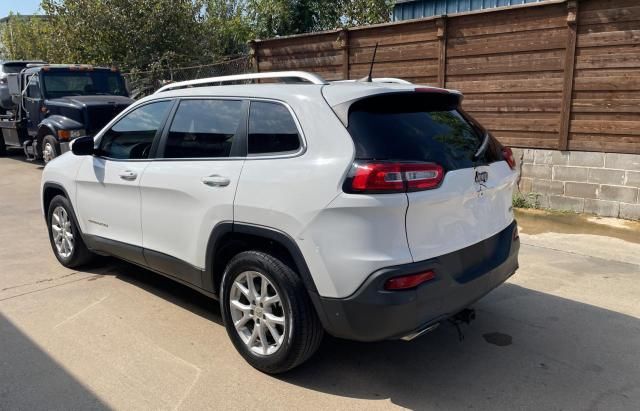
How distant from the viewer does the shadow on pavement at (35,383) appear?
3.07m

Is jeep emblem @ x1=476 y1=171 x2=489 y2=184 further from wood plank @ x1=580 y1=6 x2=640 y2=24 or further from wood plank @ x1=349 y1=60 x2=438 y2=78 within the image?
wood plank @ x1=349 y1=60 x2=438 y2=78

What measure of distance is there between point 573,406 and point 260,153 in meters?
2.29

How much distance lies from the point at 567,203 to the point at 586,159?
25.8 inches

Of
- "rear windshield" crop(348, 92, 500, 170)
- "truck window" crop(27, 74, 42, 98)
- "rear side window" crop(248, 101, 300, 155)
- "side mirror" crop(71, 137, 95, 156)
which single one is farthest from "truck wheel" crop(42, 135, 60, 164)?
"rear windshield" crop(348, 92, 500, 170)

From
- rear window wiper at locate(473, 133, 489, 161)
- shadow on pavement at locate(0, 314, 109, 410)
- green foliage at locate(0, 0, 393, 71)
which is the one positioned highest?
green foliage at locate(0, 0, 393, 71)

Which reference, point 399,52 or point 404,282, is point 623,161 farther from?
point 404,282

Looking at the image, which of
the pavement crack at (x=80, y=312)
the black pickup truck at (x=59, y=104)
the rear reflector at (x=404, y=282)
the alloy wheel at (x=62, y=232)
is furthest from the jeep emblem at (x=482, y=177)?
the black pickup truck at (x=59, y=104)

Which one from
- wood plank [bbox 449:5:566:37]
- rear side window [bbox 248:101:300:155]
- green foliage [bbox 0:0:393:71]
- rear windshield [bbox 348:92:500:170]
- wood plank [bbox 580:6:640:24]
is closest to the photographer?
rear windshield [bbox 348:92:500:170]

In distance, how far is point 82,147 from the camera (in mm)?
4684

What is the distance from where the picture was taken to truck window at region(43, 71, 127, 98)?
468 inches

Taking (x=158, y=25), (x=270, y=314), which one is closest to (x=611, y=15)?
(x=270, y=314)

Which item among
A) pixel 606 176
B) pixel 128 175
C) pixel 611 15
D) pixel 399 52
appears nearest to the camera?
pixel 128 175

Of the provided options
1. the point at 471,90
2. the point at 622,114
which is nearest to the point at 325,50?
the point at 471,90

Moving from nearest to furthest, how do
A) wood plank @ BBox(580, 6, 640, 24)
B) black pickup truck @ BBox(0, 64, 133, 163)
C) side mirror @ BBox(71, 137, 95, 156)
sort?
side mirror @ BBox(71, 137, 95, 156), wood plank @ BBox(580, 6, 640, 24), black pickup truck @ BBox(0, 64, 133, 163)
